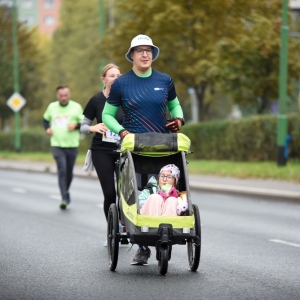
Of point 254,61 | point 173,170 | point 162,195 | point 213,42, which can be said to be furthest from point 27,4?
point 162,195

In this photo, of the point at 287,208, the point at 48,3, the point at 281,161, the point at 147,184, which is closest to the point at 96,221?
the point at 287,208

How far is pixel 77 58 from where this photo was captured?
261 ft

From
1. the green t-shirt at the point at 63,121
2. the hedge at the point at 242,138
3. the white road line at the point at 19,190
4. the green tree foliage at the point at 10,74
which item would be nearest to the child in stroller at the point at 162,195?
the green t-shirt at the point at 63,121

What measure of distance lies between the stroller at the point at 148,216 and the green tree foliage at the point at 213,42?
76.0 ft

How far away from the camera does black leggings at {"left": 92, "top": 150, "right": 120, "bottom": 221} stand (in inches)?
395

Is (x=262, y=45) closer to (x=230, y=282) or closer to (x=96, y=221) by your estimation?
(x=96, y=221)

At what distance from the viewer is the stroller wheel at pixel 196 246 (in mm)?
7988

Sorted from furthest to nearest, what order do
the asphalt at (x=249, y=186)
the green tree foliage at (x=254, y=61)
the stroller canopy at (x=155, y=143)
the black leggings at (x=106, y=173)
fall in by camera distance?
the green tree foliage at (x=254, y=61)
the asphalt at (x=249, y=186)
the black leggings at (x=106, y=173)
the stroller canopy at (x=155, y=143)

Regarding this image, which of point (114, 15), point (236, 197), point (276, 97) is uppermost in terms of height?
point (114, 15)

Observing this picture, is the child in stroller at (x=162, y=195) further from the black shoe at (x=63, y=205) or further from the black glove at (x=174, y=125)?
the black shoe at (x=63, y=205)

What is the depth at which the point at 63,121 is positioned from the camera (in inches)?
621

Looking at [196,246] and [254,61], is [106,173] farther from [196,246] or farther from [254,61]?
[254,61]

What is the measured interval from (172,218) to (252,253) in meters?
2.31

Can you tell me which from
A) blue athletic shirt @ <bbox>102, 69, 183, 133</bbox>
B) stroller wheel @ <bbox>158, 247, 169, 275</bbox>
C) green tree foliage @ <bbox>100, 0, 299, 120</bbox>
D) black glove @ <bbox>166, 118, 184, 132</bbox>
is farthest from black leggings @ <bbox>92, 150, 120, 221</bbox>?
green tree foliage @ <bbox>100, 0, 299, 120</bbox>
